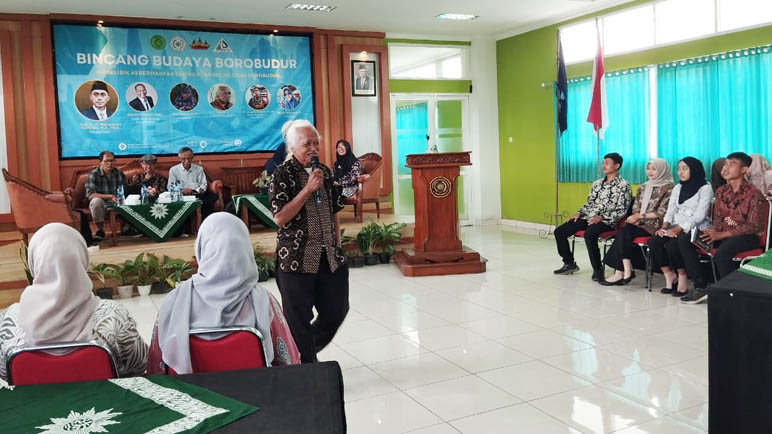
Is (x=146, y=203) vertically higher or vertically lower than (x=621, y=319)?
higher

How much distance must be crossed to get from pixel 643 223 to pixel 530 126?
4.53m

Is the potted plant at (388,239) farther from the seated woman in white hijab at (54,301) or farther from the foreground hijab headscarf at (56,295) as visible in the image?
the foreground hijab headscarf at (56,295)

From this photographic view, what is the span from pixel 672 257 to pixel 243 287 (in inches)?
171

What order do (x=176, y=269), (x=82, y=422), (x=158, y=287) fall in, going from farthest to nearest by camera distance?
(x=176, y=269), (x=158, y=287), (x=82, y=422)

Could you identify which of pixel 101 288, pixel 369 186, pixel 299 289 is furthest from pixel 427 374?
Result: pixel 369 186

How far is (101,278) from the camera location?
632cm

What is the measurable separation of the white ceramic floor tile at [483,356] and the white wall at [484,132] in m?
7.03

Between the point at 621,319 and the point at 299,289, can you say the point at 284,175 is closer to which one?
the point at 299,289

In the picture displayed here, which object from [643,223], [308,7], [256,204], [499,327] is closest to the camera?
[499,327]

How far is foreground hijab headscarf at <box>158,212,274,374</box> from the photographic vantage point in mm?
2375

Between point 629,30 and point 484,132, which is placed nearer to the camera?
point 629,30

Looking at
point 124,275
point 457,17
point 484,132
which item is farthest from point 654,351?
point 484,132

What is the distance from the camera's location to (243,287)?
2475 mm

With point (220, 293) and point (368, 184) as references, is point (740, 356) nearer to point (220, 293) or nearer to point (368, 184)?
point (220, 293)
